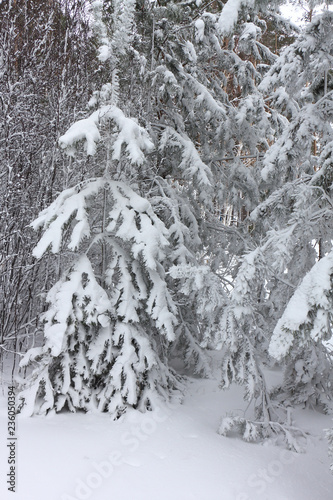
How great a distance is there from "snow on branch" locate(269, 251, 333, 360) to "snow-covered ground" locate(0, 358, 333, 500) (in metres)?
1.77

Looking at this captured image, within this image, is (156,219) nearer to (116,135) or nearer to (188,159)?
(116,135)

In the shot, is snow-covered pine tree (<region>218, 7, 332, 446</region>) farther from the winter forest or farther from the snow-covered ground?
the snow-covered ground

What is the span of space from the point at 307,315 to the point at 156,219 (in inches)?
104

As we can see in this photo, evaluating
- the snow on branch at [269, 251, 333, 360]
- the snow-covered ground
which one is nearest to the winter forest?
the snow on branch at [269, 251, 333, 360]

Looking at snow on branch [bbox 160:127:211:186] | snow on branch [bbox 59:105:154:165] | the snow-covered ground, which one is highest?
snow on branch [bbox 160:127:211:186]

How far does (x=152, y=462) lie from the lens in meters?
4.29

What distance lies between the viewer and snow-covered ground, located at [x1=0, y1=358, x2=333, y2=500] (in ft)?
12.3

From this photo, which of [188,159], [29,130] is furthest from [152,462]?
[29,130]

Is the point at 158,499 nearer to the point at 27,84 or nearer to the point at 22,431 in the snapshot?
the point at 22,431

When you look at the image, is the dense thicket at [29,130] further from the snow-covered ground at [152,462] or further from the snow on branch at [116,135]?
the snow-covered ground at [152,462]

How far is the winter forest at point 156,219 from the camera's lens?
489 cm

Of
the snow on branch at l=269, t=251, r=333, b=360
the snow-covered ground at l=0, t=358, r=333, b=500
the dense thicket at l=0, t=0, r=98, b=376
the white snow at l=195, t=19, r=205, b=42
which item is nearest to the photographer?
the snow on branch at l=269, t=251, r=333, b=360

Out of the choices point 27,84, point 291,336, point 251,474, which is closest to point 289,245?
point 291,336

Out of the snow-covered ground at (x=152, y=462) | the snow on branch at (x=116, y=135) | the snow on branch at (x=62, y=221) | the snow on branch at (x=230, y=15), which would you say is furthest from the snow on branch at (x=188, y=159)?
the snow-covered ground at (x=152, y=462)
